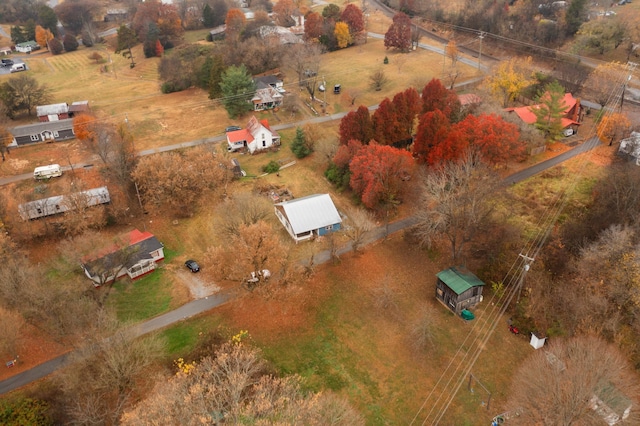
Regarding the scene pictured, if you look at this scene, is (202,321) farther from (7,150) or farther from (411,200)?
(7,150)

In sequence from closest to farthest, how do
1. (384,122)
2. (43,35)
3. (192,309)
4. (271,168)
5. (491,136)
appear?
(192,309), (491,136), (384,122), (271,168), (43,35)

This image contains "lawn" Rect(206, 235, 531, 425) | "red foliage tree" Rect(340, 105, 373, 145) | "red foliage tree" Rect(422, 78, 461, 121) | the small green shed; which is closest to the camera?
"lawn" Rect(206, 235, 531, 425)

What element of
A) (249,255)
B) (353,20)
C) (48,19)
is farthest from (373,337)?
(48,19)

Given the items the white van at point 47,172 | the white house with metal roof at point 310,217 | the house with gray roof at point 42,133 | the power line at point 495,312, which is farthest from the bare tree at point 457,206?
the house with gray roof at point 42,133

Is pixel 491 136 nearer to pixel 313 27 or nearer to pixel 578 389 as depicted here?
pixel 578 389

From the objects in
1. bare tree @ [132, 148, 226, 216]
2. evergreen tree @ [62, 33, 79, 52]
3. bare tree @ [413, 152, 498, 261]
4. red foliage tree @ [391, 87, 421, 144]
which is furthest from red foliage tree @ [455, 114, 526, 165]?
evergreen tree @ [62, 33, 79, 52]

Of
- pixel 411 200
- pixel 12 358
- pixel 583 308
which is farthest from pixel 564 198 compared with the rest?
pixel 12 358

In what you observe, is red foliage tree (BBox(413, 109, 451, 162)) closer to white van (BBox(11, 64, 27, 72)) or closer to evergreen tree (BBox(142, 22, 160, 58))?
evergreen tree (BBox(142, 22, 160, 58))
